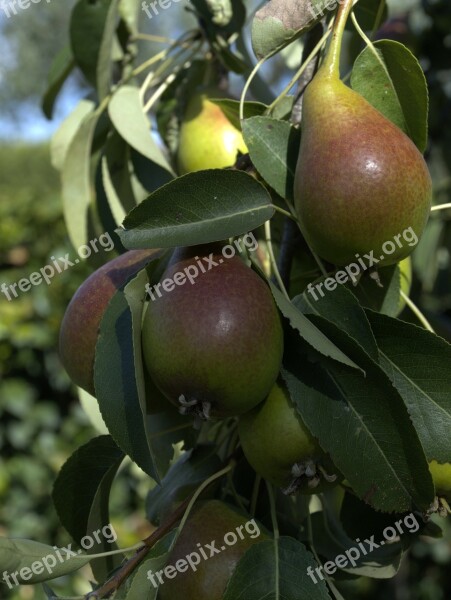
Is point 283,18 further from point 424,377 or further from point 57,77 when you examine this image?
point 57,77

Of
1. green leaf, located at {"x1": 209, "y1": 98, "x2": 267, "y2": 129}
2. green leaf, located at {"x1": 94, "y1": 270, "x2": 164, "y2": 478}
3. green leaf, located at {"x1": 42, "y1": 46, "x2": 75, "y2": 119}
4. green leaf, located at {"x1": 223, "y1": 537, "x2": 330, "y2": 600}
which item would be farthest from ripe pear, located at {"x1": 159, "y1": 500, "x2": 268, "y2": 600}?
green leaf, located at {"x1": 42, "y1": 46, "x2": 75, "y2": 119}

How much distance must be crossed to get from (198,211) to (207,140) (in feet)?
1.49

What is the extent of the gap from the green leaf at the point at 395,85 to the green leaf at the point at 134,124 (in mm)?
350

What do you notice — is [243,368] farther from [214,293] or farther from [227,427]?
[227,427]

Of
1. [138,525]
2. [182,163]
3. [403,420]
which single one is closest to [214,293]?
[403,420]

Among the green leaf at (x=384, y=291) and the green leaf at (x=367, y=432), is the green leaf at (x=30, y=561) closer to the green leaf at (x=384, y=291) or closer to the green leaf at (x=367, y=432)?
the green leaf at (x=367, y=432)

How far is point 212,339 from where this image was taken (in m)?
0.72

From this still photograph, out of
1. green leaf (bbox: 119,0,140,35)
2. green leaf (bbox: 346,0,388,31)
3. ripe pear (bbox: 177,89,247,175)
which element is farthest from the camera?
green leaf (bbox: 119,0,140,35)

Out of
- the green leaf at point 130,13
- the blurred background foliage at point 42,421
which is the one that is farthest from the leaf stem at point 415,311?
the blurred background foliage at point 42,421

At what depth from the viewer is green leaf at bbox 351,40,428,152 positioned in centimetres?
86

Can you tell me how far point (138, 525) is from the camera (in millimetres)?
2861

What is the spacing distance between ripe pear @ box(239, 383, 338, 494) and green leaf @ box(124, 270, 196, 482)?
11 cm

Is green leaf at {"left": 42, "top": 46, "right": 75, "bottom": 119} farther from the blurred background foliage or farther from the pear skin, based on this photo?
the blurred background foliage

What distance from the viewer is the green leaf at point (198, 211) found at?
0.74 metres
